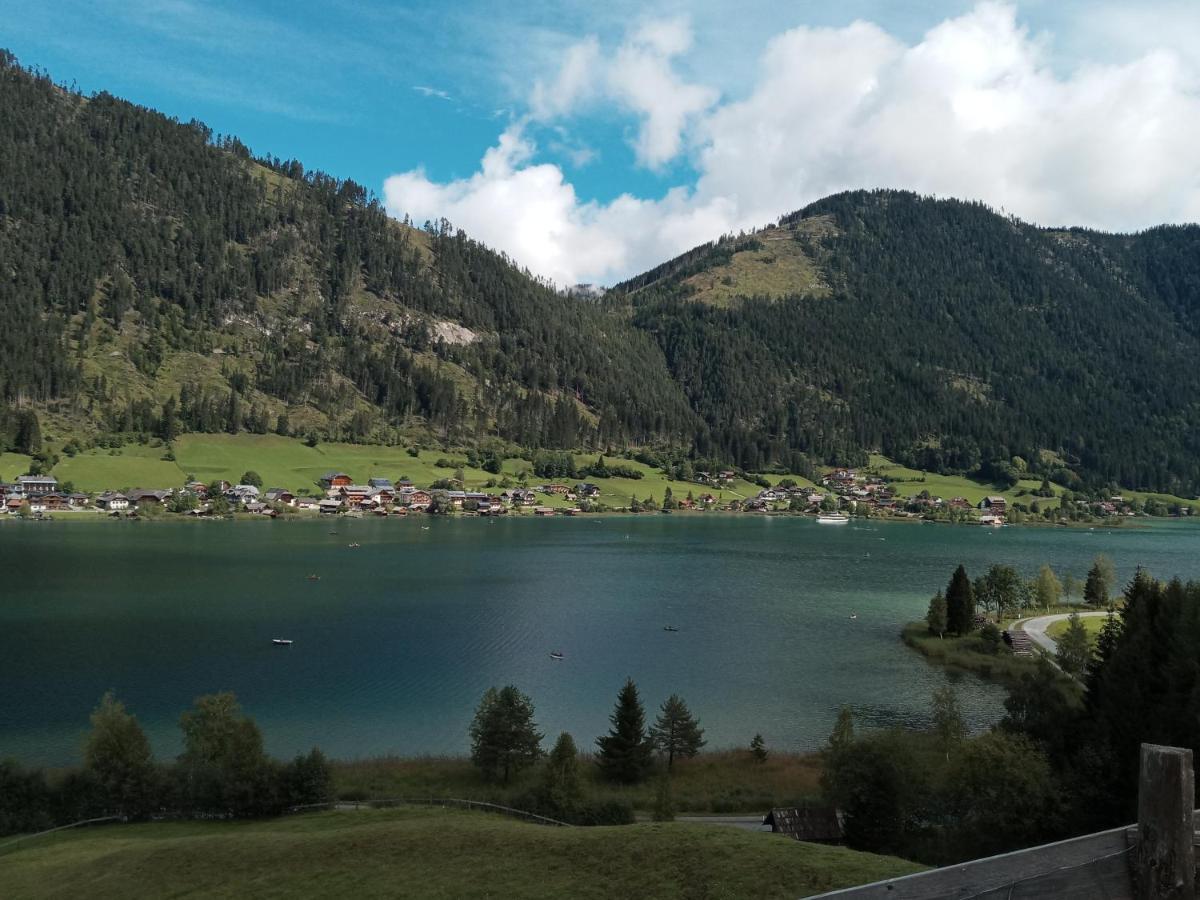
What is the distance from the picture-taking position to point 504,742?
40844mm

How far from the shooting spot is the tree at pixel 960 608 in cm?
7406

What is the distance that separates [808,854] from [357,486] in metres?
187

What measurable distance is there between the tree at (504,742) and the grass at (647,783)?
2.40 ft

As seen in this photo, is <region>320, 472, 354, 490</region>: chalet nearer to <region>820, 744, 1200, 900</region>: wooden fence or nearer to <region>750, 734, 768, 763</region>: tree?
<region>750, 734, 768, 763</region>: tree

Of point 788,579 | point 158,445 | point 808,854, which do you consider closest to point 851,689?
point 808,854

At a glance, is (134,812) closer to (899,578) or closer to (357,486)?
(899,578)

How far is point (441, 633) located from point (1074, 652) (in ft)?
164

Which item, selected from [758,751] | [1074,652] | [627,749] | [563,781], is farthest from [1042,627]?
[563,781]

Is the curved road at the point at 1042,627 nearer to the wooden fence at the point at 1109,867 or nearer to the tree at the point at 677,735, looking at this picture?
the tree at the point at 677,735

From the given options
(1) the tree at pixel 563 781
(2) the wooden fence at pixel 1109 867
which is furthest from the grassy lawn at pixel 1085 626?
(2) the wooden fence at pixel 1109 867

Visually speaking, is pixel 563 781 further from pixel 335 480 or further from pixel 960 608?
pixel 335 480

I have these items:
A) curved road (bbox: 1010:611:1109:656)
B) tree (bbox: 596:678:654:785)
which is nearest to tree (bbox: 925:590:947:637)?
curved road (bbox: 1010:611:1109:656)

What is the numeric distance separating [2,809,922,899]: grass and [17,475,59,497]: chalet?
154536 millimetres

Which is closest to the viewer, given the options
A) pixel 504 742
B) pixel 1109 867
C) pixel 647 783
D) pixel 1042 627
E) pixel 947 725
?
pixel 1109 867
